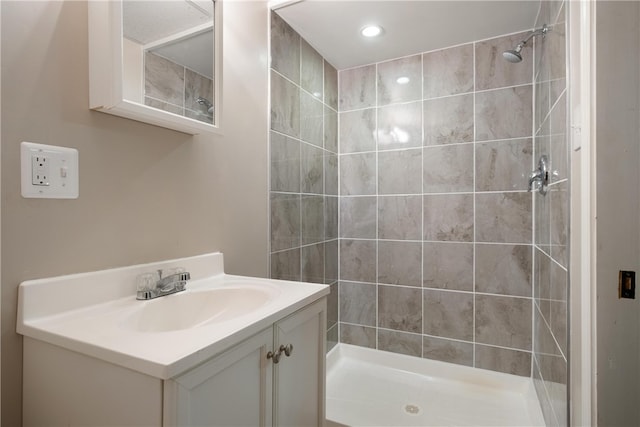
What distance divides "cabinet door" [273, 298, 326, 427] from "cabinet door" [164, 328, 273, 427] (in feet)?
0.16

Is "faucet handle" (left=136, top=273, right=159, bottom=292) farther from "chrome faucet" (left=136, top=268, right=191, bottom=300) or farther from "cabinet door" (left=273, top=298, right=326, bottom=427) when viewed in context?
"cabinet door" (left=273, top=298, right=326, bottom=427)

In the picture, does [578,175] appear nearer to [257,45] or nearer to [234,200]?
[234,200]

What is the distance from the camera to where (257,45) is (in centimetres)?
163

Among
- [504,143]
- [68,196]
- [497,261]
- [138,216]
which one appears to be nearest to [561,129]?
[504,143]

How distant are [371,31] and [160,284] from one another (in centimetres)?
173

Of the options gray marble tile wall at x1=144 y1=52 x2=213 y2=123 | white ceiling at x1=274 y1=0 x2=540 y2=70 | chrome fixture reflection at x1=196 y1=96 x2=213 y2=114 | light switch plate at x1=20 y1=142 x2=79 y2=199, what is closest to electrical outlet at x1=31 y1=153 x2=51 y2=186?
light switch plate at x1=20 y1=142 x2=79 y2=199

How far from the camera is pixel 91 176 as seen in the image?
930 millimetres

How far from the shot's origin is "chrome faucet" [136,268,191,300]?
998mm

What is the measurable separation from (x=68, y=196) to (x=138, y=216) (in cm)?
21

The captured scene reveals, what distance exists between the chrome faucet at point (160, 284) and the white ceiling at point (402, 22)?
142 cm

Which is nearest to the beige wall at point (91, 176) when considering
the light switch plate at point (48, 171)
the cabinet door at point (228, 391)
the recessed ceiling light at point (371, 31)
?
the light switch plate at point (48, 171)

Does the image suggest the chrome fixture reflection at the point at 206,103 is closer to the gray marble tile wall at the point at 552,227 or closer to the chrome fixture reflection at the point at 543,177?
the gray marble tile wall at the point at 552,227

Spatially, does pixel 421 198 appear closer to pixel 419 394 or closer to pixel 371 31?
pixel 371 31

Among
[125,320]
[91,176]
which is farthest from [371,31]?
[125,320]
